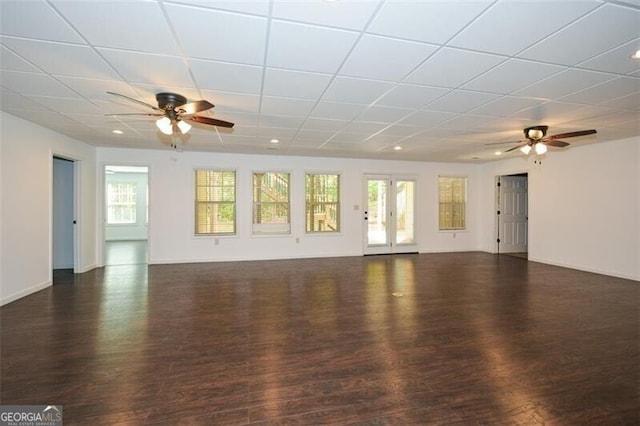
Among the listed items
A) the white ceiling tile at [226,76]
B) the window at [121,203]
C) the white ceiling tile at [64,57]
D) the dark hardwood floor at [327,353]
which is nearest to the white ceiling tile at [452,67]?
the white ceiling tile at [226,76]

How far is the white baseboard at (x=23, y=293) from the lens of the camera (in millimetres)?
3779

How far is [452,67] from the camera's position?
2.54m

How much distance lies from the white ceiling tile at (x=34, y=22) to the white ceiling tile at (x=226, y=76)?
83 cm

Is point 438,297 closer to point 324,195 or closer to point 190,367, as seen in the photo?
point 190,367

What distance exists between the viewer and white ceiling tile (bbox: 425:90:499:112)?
10.3ft

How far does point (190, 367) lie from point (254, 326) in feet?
2.88

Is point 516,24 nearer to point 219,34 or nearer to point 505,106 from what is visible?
point 505,106

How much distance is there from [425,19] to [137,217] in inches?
462

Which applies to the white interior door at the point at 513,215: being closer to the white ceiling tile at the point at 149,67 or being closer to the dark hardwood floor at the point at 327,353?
the dark hardwood floor at the point at 327,353

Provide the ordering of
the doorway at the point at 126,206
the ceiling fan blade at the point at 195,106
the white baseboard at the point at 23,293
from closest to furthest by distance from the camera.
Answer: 1. the ceiling fan blade at the point at 195,106
2. the white baseboard at the point at 23,293
3. the doorway at the point at 126,206

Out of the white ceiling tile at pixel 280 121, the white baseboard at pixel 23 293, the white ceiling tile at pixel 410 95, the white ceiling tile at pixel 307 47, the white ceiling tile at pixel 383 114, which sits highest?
the white ceiling tile at pixel 280 121

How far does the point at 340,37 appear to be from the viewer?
2.09 metres

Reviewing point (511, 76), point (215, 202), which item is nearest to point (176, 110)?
point (511, 76)

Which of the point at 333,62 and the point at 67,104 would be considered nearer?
the point at 333,62
